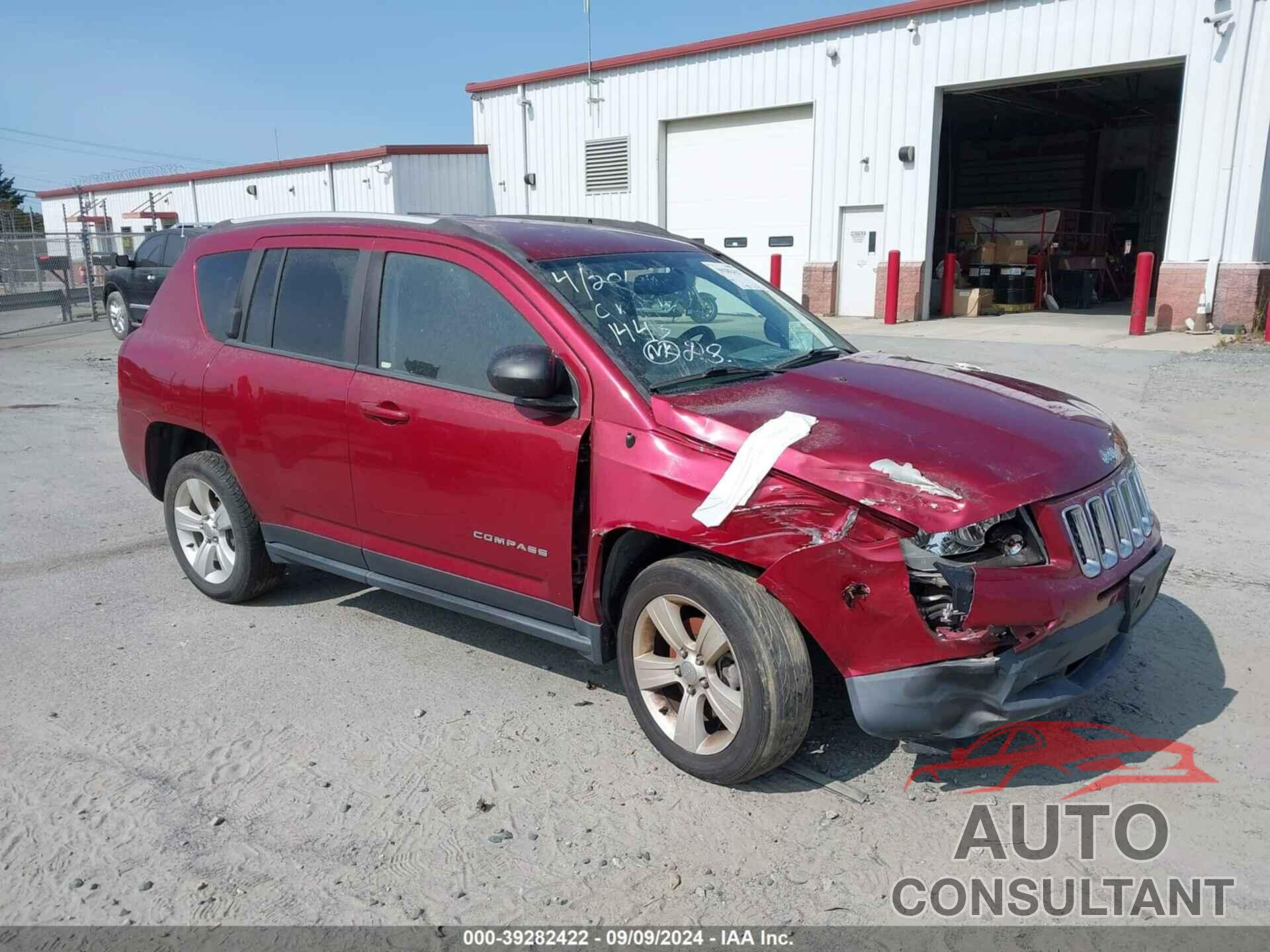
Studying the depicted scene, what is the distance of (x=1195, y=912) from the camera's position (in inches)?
107

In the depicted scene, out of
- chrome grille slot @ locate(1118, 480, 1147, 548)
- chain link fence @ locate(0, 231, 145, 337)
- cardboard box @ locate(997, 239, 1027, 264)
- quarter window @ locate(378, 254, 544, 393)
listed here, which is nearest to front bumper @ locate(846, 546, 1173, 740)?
chrome grille slot @ locate(1118, 480, 1147, 548)

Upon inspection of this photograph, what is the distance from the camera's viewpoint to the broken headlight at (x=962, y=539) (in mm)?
2926

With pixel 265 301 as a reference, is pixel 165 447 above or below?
below

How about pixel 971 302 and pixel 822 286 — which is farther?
pixel 822 286

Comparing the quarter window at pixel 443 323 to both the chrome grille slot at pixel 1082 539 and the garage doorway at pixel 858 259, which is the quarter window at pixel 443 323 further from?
the garage doorway at pixel 858 259

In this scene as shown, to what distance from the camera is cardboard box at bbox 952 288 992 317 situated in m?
20.5

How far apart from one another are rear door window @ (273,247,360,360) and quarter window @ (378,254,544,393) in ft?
0.85

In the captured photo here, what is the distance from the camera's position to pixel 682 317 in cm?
409

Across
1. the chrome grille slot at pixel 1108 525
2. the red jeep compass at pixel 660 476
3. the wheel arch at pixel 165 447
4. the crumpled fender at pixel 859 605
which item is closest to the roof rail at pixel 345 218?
the red jeep compass at pixel 660 476

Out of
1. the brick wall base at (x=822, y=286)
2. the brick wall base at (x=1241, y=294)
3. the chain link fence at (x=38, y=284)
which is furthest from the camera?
the chain link fence at (x=38, y=284)

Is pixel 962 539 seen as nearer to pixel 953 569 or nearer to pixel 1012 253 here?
pixel 953 569

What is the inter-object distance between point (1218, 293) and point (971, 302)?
493 cm

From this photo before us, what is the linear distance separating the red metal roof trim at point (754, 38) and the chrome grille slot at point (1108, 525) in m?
17.6

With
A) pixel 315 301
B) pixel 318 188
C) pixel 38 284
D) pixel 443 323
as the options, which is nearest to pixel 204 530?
pixel 315 301
